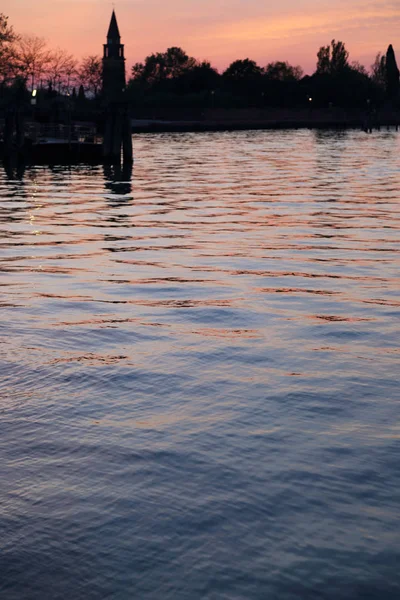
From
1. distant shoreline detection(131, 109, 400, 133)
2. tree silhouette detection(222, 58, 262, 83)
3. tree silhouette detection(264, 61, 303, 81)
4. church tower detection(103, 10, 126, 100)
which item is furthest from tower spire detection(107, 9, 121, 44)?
tree silhouette detection(264, 61, 303, 81)

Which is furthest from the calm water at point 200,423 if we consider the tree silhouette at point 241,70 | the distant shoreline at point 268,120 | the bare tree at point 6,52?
the tree silhouette at point 241,70

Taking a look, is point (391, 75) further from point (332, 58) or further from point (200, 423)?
point (200, 423)

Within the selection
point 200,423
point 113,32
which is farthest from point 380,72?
point 200,423

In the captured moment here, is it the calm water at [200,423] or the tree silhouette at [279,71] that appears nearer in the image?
the calm water at [200,423]

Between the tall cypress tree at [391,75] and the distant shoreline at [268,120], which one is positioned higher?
the tall cypress tree at [391,75]

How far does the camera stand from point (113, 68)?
363 feet

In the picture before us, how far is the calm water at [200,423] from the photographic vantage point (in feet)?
16.2

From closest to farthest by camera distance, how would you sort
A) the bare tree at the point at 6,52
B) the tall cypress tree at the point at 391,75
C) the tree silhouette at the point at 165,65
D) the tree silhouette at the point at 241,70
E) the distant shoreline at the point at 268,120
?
the bare tree at the point at 6,52
the distant shoreline at the point at 268,120
the tree silhouette at the point at 241,70
the tall cypress tree at the point at 391,75
the tree silhouette at the point at 165,65

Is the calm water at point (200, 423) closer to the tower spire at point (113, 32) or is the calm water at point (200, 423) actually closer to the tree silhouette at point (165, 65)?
the tower spire at point (113, 32)

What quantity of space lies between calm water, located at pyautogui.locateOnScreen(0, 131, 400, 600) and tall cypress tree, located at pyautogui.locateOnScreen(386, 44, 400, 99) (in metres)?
153

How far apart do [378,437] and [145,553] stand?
253cm

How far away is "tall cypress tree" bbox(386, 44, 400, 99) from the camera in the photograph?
164 meters

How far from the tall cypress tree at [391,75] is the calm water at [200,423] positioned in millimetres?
153390

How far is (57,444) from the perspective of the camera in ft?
22.1
